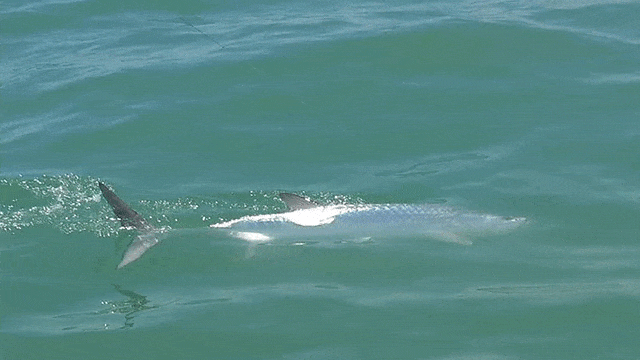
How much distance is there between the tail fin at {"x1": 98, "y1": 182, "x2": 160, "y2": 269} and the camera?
10102 mm

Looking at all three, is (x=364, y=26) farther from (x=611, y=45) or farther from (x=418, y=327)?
(x=418, y=327)

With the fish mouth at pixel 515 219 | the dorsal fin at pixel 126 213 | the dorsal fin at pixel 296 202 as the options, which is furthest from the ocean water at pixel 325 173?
the dorsal fin at pixel 296 202

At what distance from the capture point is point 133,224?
10391 mm

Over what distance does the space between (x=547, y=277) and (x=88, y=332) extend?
4282 millimetres

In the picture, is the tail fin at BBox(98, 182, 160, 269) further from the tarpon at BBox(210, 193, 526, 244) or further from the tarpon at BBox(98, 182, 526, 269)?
the tarpon at BBox(210, 193, 526, 244)

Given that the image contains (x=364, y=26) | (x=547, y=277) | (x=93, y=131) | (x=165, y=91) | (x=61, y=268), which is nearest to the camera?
(x=547, y=277)

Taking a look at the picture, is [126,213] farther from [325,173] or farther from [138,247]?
[325,173]

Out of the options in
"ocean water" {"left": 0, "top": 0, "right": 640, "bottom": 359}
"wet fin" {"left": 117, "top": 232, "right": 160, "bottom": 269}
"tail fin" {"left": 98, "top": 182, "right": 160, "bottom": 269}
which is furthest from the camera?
"tail fin" {"left": 98, "top": 182, "right": 160, "bottom": 269}

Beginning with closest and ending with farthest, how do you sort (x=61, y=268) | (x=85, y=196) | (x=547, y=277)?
1. (x=547, y=277)
2. (x=61, y=268)
3. (x=85, y=196)

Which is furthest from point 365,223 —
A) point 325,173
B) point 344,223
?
point 325,173

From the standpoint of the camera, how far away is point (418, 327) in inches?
340

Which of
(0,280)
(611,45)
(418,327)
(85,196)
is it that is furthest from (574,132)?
(0,280)

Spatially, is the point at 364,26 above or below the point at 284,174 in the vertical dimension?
above

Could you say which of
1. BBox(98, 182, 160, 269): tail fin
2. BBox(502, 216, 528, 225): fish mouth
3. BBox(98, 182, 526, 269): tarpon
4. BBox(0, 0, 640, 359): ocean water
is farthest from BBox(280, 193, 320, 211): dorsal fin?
BBox(502, 216, 528, 225): fish mouth
